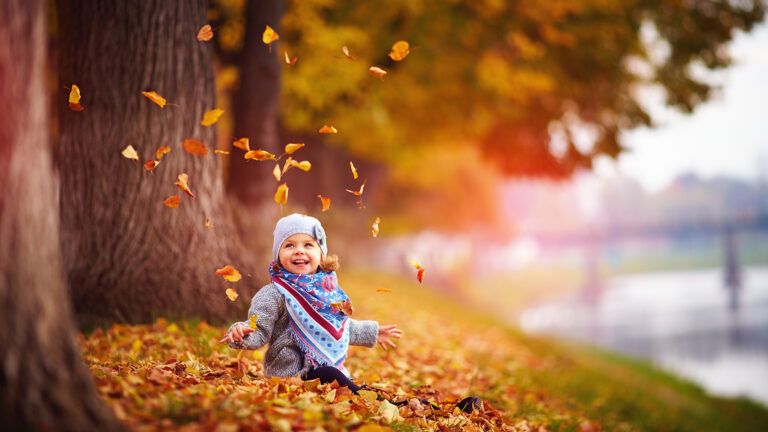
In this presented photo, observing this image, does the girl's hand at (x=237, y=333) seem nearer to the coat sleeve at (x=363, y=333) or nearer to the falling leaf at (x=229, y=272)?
the falling leaf at (x=229, y=272)

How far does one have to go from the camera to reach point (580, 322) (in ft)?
108

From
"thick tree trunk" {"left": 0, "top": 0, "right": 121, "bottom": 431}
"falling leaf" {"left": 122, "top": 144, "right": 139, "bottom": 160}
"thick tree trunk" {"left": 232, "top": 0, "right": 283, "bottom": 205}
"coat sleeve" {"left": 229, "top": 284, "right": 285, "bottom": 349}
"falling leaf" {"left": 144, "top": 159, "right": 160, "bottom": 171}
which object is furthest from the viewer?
"thick tree trunk" {"left": 232, "top": 0, "right": 283, "bottom": 205}

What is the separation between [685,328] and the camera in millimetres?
26938

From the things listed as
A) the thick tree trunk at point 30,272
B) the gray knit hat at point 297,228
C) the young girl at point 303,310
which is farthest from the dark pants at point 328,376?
the thick tree trunk at point 30,272

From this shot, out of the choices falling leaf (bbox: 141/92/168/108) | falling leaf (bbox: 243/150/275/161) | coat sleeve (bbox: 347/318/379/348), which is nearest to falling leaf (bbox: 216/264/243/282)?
falling leaf (bbox: 243/150/275/161)

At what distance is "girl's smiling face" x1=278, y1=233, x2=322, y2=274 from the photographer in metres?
3.88

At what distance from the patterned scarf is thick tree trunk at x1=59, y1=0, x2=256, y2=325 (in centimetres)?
182

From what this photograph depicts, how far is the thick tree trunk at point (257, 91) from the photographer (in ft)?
26.0

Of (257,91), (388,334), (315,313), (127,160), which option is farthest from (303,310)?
(257,91)

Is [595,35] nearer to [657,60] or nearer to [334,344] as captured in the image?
[657,60]

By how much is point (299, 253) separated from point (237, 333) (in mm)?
578

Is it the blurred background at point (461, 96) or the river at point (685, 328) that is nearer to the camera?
the blurred background at point (461, 96)

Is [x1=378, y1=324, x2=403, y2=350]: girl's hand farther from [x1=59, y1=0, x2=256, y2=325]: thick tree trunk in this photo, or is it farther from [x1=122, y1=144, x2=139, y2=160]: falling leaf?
[x1=59, y1=0, x2=256, y2=325]: thick tree trunk

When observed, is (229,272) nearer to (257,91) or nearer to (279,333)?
(279,333)
